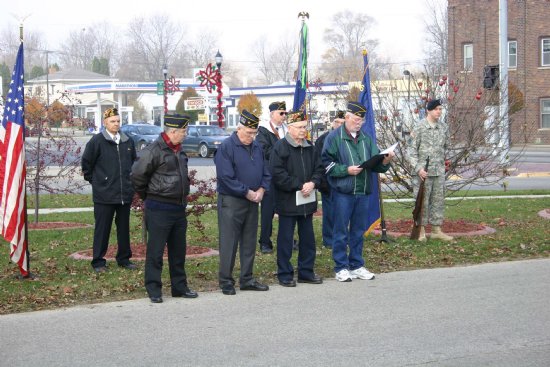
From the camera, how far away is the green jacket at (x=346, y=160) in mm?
9969

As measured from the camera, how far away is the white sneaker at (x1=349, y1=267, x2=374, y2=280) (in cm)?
991

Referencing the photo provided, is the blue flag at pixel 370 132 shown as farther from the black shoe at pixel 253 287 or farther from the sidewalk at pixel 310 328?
the black shoe at pixel 253 287

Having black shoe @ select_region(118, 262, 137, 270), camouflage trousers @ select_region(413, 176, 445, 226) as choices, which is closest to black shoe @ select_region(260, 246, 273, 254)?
black shoe @ select_region(118, 262, 137, 270)

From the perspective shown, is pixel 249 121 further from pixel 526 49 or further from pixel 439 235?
pixel 526 49

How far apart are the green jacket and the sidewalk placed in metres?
1.15

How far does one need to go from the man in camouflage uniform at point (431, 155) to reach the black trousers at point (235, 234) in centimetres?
335

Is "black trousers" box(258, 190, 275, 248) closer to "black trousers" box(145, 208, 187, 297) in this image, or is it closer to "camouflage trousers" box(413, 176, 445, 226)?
"camouflage trousers" box(413, 176, 445, 226)

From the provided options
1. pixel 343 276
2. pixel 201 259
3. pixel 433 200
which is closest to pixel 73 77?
pixel 433 200

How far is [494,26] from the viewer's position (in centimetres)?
4759

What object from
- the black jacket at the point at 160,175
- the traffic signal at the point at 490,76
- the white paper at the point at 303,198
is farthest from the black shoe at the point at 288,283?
the traffic signal at the point at 490,76

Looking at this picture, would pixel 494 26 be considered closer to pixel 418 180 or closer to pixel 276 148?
pixel 418 180

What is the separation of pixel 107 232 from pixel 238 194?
2.07m

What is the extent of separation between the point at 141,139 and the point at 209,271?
111ft

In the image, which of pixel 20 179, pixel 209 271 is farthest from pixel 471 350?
pixel 20 179
